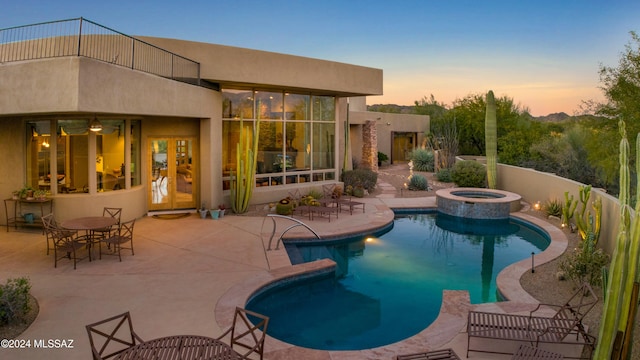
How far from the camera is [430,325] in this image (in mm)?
6422

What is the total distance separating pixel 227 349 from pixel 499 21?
78.0ft

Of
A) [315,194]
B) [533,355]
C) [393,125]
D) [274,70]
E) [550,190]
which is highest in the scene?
[393,125]

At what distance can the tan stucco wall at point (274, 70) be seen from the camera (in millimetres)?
12906

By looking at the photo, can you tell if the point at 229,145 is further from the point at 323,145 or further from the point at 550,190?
the point at 550,190

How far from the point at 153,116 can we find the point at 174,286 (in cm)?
747

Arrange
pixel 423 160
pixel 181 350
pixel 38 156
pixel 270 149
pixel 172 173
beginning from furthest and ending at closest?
pixel 423 160 → pixel 270 149 → pixel 172 173 → pixel 38 156 → pixel 181 350

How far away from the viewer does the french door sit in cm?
1377

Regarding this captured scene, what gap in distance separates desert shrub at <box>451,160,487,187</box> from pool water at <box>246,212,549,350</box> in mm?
6488

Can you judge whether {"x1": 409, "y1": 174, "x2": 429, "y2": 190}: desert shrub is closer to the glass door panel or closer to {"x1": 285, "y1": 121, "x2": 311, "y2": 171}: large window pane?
{"x1": 285, "y1": 121, "x2": 311, "y2": 171}: large window pane

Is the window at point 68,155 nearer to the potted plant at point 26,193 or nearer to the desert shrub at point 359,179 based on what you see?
the potted plant at point 26,193

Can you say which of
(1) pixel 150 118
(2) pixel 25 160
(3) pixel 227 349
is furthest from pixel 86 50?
(3) pixel 227 349

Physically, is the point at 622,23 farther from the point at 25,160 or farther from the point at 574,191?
the point at 25,160

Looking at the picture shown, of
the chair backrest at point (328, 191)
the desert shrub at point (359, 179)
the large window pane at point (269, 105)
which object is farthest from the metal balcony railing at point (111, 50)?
the desert shrub at point (359, 179)

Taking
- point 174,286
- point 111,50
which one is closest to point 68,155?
point 111,50
